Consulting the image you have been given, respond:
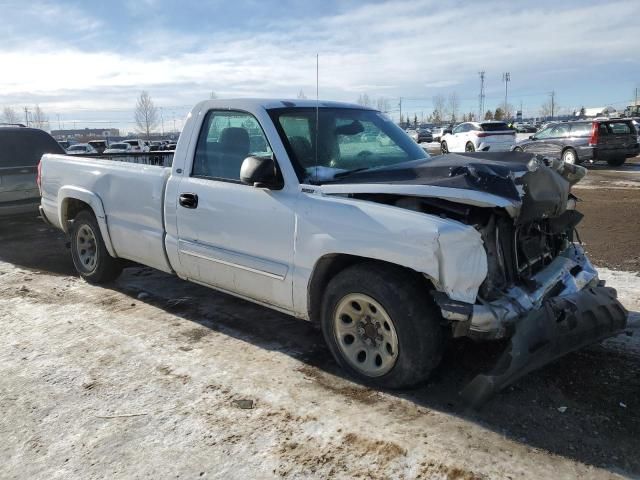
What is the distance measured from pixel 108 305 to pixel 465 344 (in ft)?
11.1

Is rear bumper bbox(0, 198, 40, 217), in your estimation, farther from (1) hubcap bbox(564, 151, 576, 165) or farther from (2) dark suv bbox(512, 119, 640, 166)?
(1) hubcap bbox(564, 151, 576, 165)

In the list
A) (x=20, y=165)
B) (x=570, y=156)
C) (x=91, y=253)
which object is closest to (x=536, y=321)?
(x=91, y=253)

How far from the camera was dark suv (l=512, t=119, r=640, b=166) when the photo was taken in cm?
1900

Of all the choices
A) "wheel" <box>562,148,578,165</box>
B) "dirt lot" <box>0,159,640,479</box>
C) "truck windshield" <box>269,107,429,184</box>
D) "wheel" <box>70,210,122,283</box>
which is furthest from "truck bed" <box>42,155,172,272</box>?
"wheel" <box>562,148,578,165</box>

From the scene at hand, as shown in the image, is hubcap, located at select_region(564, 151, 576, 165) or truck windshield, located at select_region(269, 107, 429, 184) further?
hubcap, located at select_region(564, 151, 576, 165)

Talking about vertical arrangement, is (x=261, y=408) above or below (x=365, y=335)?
below

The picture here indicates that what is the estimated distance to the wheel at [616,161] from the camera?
769 inches

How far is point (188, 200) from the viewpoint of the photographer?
180 inches

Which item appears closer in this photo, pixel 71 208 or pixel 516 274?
pixel 516 274

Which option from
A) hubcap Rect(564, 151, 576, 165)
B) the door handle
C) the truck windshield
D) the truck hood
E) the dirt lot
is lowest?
the dirt lot

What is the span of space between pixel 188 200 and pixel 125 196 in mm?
1035

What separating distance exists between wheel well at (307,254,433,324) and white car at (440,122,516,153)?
20834 millimetres

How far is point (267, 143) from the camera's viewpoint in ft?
13.7

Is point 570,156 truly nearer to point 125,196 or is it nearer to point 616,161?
point 616,161
